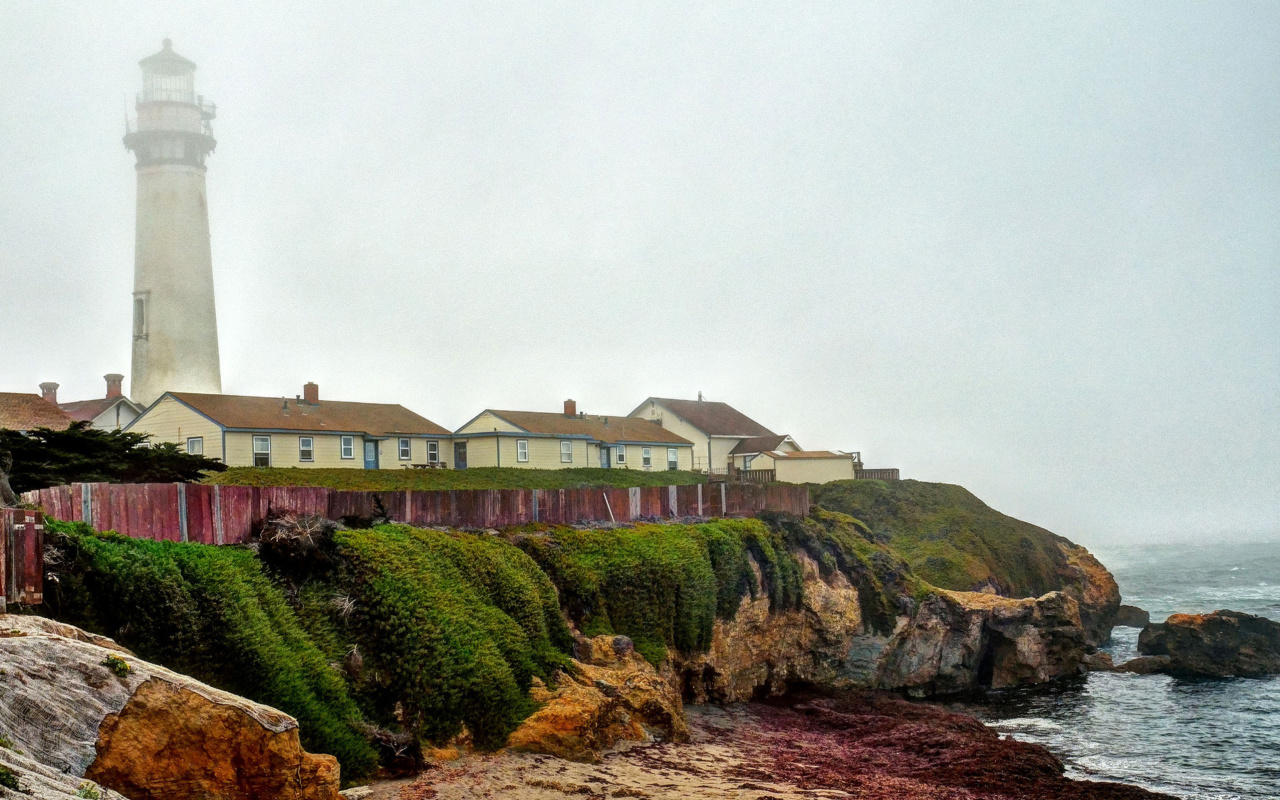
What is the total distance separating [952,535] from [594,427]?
19.5m

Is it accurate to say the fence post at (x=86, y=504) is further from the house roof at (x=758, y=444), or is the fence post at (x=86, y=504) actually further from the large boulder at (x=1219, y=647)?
the house roof at (x=758, y=444)

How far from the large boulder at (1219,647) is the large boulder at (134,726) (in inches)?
1338

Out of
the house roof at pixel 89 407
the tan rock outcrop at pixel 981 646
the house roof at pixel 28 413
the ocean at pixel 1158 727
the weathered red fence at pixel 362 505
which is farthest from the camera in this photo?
the house roof at pixel 89 407

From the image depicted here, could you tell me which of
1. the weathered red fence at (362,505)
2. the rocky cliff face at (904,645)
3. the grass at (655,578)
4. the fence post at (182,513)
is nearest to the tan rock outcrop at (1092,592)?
the rocky cliff face at (904,645)

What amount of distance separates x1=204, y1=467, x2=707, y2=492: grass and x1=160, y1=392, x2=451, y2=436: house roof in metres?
2.34

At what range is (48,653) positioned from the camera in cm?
858

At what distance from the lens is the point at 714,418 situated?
66.6 m

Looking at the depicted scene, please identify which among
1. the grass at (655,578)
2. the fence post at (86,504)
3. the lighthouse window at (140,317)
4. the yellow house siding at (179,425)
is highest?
the lighthouse window at (140,317)

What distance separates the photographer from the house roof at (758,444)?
204 ft

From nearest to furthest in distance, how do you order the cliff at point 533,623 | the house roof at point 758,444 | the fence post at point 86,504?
the cliff at point 533,623, the fence post at point 86,504, the house roof at point 758,444

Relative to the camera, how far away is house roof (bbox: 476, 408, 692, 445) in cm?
5027

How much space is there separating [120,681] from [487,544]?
12.2m

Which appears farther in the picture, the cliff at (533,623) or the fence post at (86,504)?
the fence post at (86,504)

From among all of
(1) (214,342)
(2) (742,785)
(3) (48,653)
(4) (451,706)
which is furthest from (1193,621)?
(1) (214,342)
